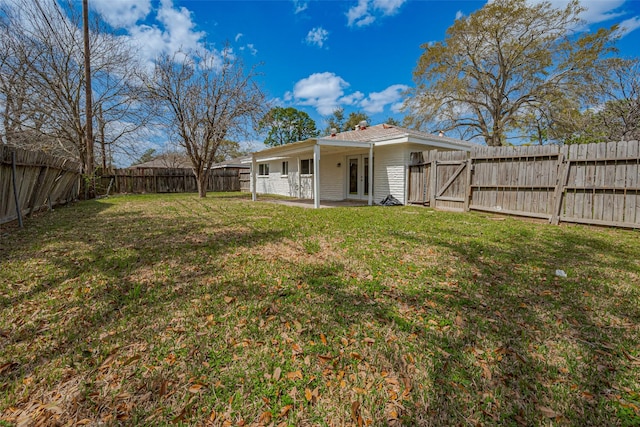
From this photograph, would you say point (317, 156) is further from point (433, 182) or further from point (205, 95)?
point (205, 95)

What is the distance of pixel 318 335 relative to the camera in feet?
8.21

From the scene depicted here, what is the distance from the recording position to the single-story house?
35.9ft

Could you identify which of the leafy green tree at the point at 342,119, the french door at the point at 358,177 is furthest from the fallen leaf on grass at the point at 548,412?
the leafy green tree at the point at 342,119

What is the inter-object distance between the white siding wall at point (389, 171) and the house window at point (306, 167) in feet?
12.6

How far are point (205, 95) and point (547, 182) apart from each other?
1417 cm

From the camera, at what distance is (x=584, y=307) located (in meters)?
3.00

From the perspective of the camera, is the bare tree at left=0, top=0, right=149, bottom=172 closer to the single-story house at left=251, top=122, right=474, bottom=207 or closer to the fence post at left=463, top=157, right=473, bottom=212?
the single-story house at left=251, top=122, right=474, bottom=207

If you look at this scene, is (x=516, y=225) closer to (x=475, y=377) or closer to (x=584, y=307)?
(x=584, y=307)

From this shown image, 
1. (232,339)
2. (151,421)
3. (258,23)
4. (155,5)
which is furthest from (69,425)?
(155,5)

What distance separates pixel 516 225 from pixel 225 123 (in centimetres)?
1258

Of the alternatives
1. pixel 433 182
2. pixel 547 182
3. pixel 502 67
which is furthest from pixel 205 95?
pixel 502 67

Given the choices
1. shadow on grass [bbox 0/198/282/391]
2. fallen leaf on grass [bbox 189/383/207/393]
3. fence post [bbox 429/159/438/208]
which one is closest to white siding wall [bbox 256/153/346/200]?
fence post [bbox 429/159/438/208]

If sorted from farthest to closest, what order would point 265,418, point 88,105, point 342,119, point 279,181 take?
point 342,119 < point 279,181 < point 88,105 < point 265,418

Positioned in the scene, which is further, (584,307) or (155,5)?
(155,5)
